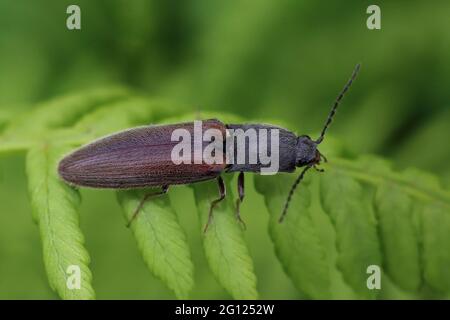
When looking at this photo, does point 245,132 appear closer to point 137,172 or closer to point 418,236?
point 137,172

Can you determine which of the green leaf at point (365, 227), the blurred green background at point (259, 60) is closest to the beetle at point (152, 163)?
the green leaf at point (365, 227)

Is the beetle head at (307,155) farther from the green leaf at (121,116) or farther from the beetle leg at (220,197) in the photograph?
the green leaf at (121,116)

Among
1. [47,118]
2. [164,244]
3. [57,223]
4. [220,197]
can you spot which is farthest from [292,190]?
[47,118]

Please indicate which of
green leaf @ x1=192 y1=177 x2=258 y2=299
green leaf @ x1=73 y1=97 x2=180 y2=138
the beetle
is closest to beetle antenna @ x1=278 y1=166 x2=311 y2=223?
the beetle

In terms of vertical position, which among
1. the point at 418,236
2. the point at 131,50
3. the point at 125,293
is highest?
the point at 131,50

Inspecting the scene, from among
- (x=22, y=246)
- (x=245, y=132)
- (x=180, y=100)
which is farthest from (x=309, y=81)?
(x=22, y=246)

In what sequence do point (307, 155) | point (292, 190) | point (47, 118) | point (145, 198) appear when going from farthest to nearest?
point (47, 118), point (307, 155), point (292, 190), point (145, 198)

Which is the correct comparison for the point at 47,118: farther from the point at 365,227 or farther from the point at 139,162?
the point at 365,227
